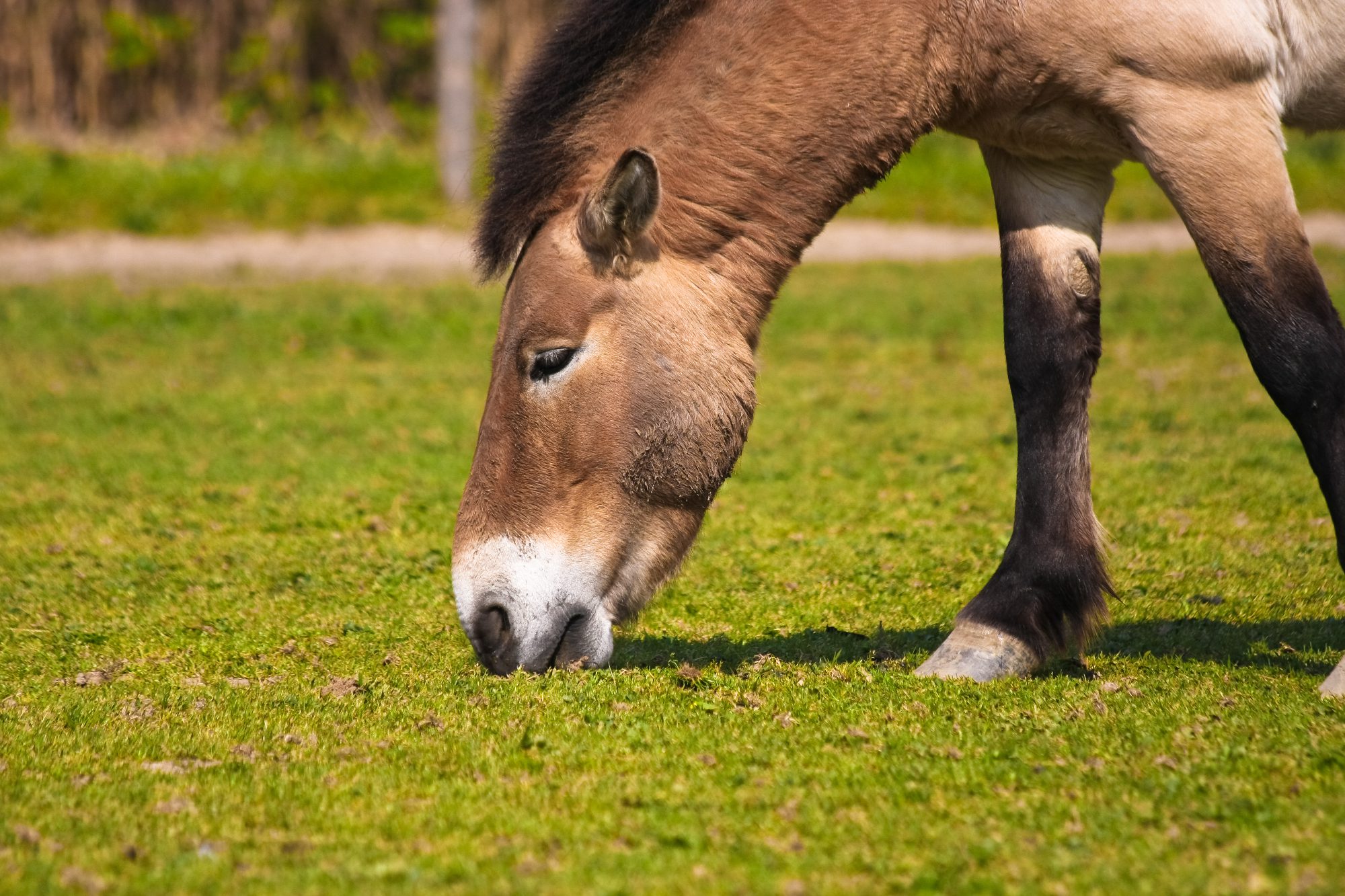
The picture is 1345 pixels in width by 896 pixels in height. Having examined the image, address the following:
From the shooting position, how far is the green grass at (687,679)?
3080mm

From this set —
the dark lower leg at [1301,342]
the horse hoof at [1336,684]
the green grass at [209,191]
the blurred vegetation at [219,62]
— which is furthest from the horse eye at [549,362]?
the blurred vegetation at [219,62]

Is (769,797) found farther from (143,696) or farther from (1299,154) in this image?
(1299,154)

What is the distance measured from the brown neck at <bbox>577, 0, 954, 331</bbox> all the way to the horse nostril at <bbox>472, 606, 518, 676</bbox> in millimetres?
1244

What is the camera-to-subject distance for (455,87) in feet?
59.1

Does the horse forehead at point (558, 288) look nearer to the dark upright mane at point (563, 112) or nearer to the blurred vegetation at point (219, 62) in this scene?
the dark upright mane at point (563, 112)

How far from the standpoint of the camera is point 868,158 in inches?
170

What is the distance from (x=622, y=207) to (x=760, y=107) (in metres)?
0.55

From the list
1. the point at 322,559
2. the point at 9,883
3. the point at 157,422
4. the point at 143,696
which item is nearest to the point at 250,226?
the point at 157,422

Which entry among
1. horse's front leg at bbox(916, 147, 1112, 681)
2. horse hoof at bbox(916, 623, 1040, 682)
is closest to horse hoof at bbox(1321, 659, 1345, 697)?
horse's front leg at bbox(916, 147, 1112, 681)

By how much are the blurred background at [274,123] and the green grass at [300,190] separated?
0.10 ft

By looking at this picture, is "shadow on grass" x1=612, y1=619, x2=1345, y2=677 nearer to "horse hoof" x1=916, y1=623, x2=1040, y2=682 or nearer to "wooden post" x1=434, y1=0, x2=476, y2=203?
"horse hoof" x1=916, y1=623, x2=1040, y2=682

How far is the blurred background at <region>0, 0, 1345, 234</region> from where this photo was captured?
17.6 metres

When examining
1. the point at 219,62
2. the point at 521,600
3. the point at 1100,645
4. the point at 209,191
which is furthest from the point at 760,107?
the point at 219,62

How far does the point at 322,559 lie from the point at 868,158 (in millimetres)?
3321
